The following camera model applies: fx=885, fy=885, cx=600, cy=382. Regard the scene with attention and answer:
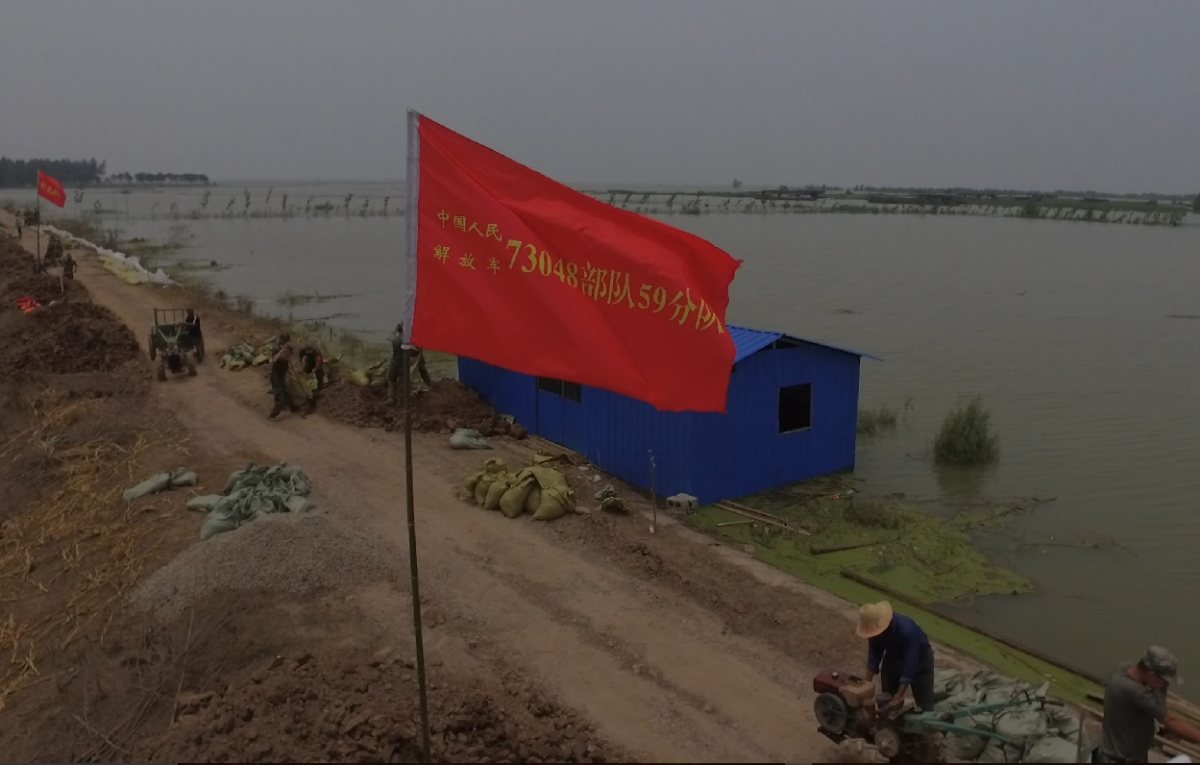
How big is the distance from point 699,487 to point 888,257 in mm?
51494

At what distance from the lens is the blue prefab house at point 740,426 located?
43.9 feet

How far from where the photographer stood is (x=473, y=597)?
1009cm

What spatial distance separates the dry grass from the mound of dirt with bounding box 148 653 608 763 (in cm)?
312

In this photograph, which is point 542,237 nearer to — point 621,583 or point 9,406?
point 621,583

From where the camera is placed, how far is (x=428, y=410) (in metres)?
17.1

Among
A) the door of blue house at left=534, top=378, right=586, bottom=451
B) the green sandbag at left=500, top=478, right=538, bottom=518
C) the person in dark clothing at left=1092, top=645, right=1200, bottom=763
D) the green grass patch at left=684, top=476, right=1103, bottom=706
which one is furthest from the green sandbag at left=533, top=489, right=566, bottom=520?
the person in dark clothing at left=1092, top=645, right=1200, bottom=763

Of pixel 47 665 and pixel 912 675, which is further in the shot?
pixel 47 665

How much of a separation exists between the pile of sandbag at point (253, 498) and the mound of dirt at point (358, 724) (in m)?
3.77

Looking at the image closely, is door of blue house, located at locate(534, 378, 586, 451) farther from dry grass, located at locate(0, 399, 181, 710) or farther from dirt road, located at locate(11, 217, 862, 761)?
dry grass, located at locate(0, 399, 181, 710)

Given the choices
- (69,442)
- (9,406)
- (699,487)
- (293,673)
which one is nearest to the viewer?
(293,673)

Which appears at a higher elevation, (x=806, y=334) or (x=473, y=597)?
(x=806, y=334)

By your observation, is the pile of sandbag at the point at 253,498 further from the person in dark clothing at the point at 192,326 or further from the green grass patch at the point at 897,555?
the person in dark clothing at the point at 192,326

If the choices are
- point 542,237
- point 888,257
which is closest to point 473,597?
point 542,237

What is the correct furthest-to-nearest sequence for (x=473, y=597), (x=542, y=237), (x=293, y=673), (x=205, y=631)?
(x=473, y=597) → (x=205, y=631) → (x=293, y=673) → (x=542, y=237)
